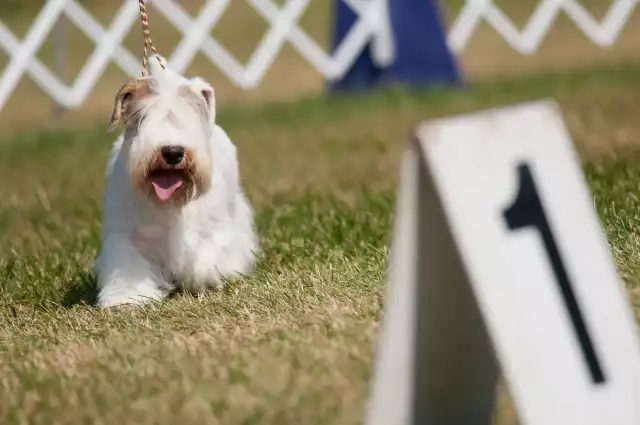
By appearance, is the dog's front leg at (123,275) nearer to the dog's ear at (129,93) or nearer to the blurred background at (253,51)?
the dog's ear at (129,93)

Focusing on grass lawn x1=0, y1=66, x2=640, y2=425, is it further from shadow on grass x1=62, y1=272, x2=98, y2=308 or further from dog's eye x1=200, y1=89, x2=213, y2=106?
A: dog's eye x1=200, y1=89, x2=213, y2=106

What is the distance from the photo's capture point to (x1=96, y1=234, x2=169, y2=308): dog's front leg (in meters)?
4.92

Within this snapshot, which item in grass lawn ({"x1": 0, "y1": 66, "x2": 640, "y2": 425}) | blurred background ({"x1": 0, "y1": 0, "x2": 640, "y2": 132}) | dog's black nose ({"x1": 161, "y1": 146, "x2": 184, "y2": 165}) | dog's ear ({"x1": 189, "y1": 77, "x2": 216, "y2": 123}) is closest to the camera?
grass lawn ({"x1": 0, "y1": 66, "x2": 640, "y2": 425})

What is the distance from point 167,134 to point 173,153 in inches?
3.1

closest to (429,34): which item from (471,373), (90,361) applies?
(90,361)

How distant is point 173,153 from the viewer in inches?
178

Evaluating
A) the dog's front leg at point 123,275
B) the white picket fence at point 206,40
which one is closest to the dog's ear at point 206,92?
the dog's front leg at point 123,275

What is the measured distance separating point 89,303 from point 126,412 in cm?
163

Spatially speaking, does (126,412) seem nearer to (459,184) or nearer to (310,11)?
(459,184)

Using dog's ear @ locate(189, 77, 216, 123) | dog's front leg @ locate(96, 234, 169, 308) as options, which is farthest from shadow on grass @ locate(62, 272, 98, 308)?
dog's ear @ locate(189, 77, 216, 123)

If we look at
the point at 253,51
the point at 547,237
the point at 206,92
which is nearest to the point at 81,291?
the point at 206,92

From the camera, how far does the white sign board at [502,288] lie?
9.23 feet

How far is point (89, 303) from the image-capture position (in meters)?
5.06

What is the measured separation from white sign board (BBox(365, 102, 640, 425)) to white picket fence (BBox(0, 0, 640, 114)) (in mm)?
8204
